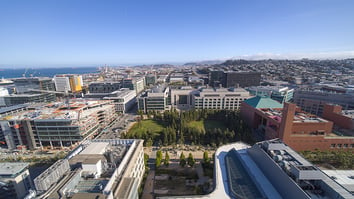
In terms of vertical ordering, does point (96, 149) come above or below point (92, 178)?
above

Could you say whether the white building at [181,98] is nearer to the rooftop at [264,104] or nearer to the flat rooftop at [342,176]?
the rooftop at [264,104]

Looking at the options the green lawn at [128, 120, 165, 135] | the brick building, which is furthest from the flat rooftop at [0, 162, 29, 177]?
the brick building

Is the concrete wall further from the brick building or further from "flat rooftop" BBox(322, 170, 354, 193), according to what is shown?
the brick building

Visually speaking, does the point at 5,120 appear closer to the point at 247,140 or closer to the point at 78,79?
the point at 247,140

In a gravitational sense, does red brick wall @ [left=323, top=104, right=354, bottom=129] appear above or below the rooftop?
below

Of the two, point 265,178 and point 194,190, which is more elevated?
point 265,178

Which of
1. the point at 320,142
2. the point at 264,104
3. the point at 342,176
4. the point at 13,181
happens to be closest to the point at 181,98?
the point at 264,104

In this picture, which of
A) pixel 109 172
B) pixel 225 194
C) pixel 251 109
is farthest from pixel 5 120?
pixel 251 109

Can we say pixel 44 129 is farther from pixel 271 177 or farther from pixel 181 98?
pixel 181 98
